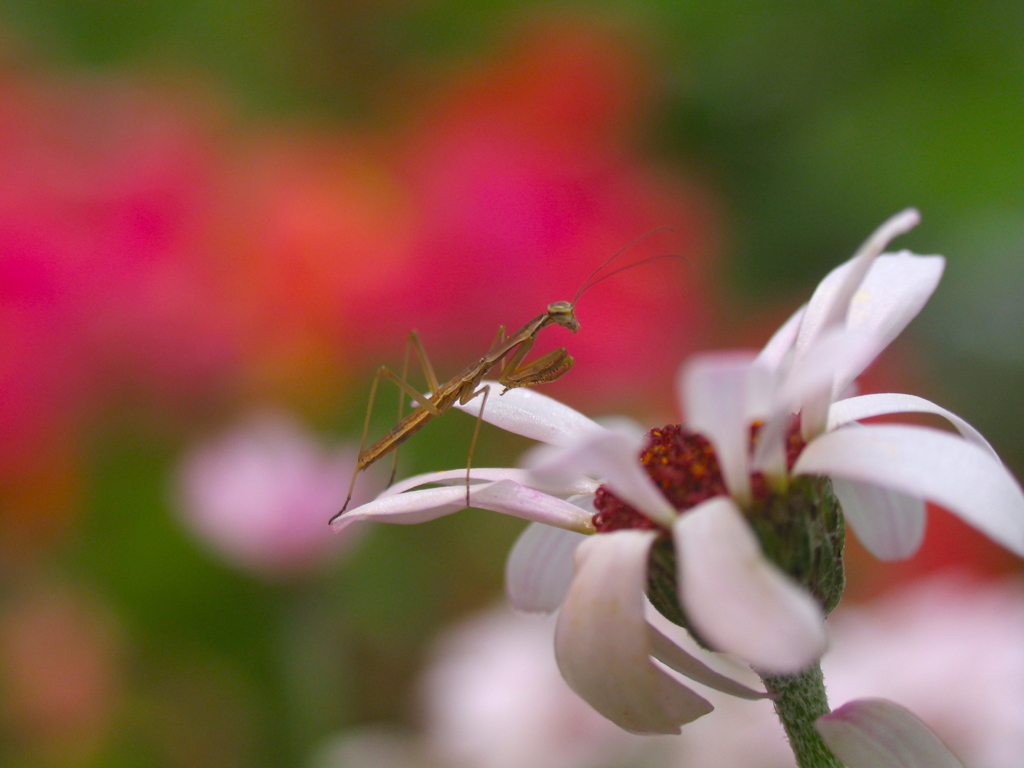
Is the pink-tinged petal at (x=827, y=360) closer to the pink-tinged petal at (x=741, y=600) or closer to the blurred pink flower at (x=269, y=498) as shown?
the pink-tinged petal at (x=741, y=600)

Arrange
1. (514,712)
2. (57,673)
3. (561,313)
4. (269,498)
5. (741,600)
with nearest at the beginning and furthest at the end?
(741,600) → (561,313) → (514,712) → (269,498) → (57,673)

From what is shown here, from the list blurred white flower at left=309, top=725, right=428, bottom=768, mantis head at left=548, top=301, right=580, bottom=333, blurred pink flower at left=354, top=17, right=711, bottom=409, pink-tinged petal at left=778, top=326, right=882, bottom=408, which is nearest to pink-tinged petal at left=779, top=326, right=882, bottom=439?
pink-tinged petal at left=778, top=326, right=882, bottom=408

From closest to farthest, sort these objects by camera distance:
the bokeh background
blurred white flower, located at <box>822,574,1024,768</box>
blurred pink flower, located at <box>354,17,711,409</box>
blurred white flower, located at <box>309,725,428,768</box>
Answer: blurred white flower, located at <box>822,574,1024,768</box> < blurred white flower, located at <box>309,725,428,768</box> < the bokeh background < blurred pink flower, located at <box>354,17,711,409</box>

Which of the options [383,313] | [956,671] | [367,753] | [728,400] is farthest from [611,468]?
[383,313]

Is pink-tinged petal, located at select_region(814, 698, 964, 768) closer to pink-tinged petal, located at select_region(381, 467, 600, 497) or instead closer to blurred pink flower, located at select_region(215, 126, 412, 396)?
pink-tinged petal, located at select_region(381, 467, 600, 497)

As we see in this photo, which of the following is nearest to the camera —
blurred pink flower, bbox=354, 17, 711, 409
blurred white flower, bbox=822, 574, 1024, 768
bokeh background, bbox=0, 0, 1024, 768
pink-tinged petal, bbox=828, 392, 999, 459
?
pink-tinged petal, bbox=828, 392, 999, 459

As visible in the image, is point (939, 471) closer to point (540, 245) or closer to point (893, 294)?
point (893, 294)
